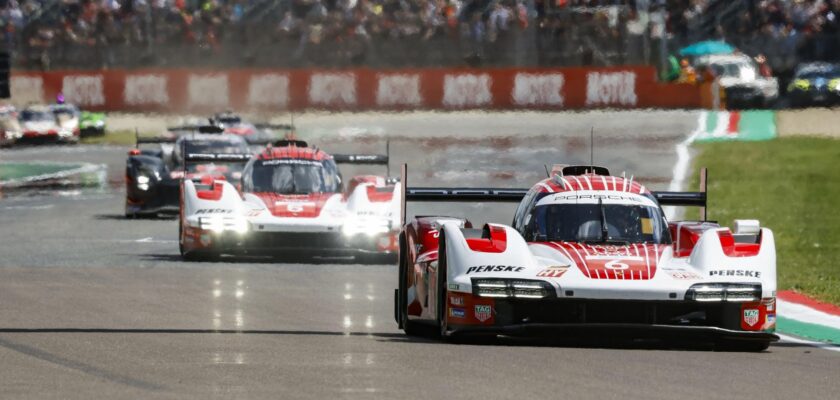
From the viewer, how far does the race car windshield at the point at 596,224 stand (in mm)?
11492

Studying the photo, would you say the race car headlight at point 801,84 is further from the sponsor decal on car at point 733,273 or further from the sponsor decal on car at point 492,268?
the sponsor decal on car at point 492,268

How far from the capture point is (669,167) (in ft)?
111

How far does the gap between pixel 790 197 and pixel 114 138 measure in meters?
24.8

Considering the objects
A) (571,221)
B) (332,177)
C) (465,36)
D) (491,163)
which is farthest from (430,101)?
(571,221)

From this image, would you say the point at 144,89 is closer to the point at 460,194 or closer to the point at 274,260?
the point at 274,260

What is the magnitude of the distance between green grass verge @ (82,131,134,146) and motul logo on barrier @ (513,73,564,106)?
32.0 ft

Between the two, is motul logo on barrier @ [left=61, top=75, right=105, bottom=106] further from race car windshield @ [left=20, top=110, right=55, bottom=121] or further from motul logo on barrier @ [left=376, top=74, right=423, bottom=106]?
motul logo on barrier @ [left=376, top=74, right=423, bottom=106]

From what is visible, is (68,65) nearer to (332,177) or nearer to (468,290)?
(332,177)

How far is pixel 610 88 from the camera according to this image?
43.6 m

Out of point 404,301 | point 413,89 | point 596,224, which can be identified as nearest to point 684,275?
point 596,224

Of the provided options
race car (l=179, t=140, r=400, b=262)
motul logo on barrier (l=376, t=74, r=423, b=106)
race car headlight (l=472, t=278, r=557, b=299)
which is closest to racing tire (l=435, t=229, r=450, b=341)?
race car headlight (l=472, t=278, r=557, b=299)

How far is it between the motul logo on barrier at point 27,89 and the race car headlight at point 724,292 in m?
39.7

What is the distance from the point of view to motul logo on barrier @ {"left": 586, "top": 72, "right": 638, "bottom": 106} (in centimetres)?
4344

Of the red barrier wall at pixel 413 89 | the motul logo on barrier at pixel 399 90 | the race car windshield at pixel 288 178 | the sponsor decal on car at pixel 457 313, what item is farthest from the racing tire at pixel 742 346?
the motul logo on barrier at pixel 399 90
